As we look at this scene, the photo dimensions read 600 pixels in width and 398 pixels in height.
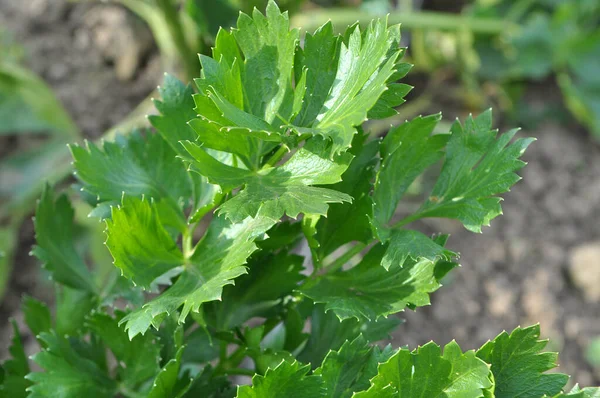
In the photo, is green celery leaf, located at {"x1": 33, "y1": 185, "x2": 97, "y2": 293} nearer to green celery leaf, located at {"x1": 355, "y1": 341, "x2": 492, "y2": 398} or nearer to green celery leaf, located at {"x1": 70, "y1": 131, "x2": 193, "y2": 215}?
green celery leaf, located at {"x1": 70, "y1": 131, "x2": 193, "y2": 215}

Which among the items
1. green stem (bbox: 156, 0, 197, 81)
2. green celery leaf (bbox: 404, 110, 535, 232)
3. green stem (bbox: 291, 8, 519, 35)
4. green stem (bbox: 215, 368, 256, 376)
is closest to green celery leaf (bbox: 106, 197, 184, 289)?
green stem (bbox: 215, 368, 256, 376)

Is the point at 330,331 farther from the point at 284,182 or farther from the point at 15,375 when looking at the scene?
the point at 15,375

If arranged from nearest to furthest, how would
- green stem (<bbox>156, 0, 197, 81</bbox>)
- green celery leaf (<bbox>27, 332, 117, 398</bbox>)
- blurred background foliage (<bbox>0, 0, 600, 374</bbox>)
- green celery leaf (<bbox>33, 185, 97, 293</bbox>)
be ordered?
green celery leaf (<bbox>27, 332, 117, 398</bbox>)
green celery leaf (<bbox>33, 185, 97, 293</bbox>)
green stem (<bbox>156, 0, 197, 81</bbox>)
blurred background foliage (<bbox>0, 0, 600, 374</bbox>)

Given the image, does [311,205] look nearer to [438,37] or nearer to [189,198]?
[189,198]

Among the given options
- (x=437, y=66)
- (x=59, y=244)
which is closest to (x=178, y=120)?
(x=59, y=244)

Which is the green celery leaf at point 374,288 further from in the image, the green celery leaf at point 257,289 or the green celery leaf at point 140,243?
the green celery leaf at point 140,243

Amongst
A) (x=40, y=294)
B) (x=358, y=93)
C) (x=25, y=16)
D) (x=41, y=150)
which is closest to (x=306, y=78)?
(x=358, y=93)
